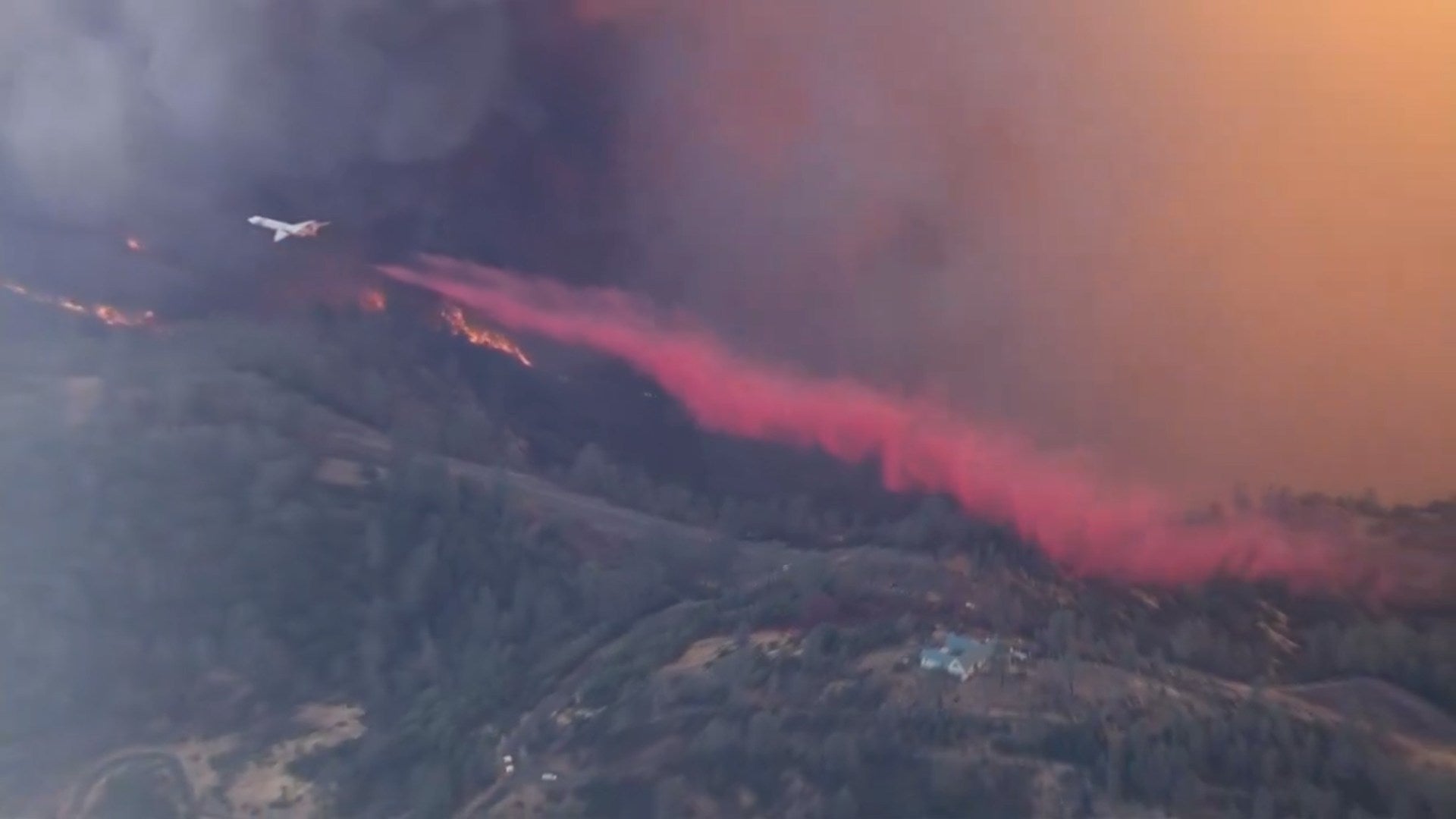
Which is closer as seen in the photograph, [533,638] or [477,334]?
[533,638]

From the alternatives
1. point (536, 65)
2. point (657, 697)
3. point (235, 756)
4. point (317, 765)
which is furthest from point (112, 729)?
point (536, 65)

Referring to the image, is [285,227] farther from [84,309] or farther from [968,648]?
[968,648]

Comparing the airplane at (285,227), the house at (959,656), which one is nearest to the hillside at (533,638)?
the house at (959,656)

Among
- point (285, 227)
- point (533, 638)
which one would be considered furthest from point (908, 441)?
point (285, 227)

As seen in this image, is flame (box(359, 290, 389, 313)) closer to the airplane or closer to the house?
the airplane

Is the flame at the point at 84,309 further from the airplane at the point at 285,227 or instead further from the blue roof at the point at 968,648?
the blue roof at the point at 968,648

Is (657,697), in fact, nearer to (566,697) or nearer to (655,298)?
(566,697)

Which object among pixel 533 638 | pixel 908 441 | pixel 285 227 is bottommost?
pixel 533 638
